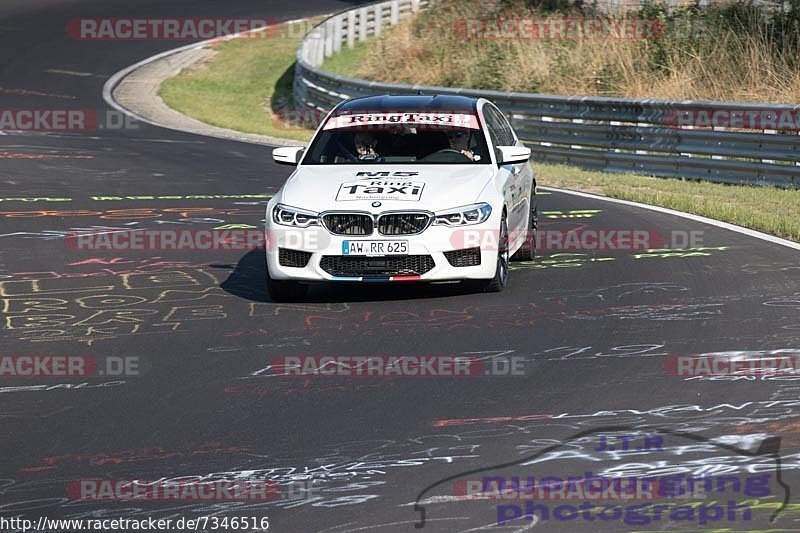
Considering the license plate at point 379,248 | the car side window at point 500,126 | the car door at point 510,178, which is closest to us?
the license plate at point 379,248

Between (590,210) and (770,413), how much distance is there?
8959 mm

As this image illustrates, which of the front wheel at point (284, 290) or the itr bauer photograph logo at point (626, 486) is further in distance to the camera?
the front wheel at point (284, 290)

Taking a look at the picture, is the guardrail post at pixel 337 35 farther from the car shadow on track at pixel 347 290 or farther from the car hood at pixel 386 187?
Result: the car hood at pixel 386 187

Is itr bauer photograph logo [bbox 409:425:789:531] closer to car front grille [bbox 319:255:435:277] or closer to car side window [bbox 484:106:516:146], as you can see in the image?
car front grille [bbox 319:255:435:277]

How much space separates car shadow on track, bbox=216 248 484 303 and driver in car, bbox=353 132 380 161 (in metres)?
1.06

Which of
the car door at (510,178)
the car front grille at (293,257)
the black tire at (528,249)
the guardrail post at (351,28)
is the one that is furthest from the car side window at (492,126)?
the guardrail post at (351,28)

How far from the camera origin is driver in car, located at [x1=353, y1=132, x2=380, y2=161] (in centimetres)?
1148

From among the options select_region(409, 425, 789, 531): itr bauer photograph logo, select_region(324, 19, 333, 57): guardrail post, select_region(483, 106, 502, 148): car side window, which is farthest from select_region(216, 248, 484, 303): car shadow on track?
select_region(324, 19, 333, 57): guardrail post

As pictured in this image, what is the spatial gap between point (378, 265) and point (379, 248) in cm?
13

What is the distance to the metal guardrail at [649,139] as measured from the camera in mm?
17531

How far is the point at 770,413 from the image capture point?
7012 millimetres

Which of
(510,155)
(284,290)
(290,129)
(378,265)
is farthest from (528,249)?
(290,129)

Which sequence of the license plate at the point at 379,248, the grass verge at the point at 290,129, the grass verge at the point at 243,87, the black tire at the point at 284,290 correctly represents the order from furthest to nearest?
the grass verge at the point at 243,87 → the grass verge at the point at 290,129 → the black tire at the point at 284,290 → the license plate at the point at 379,248

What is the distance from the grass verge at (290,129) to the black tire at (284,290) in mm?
5313
